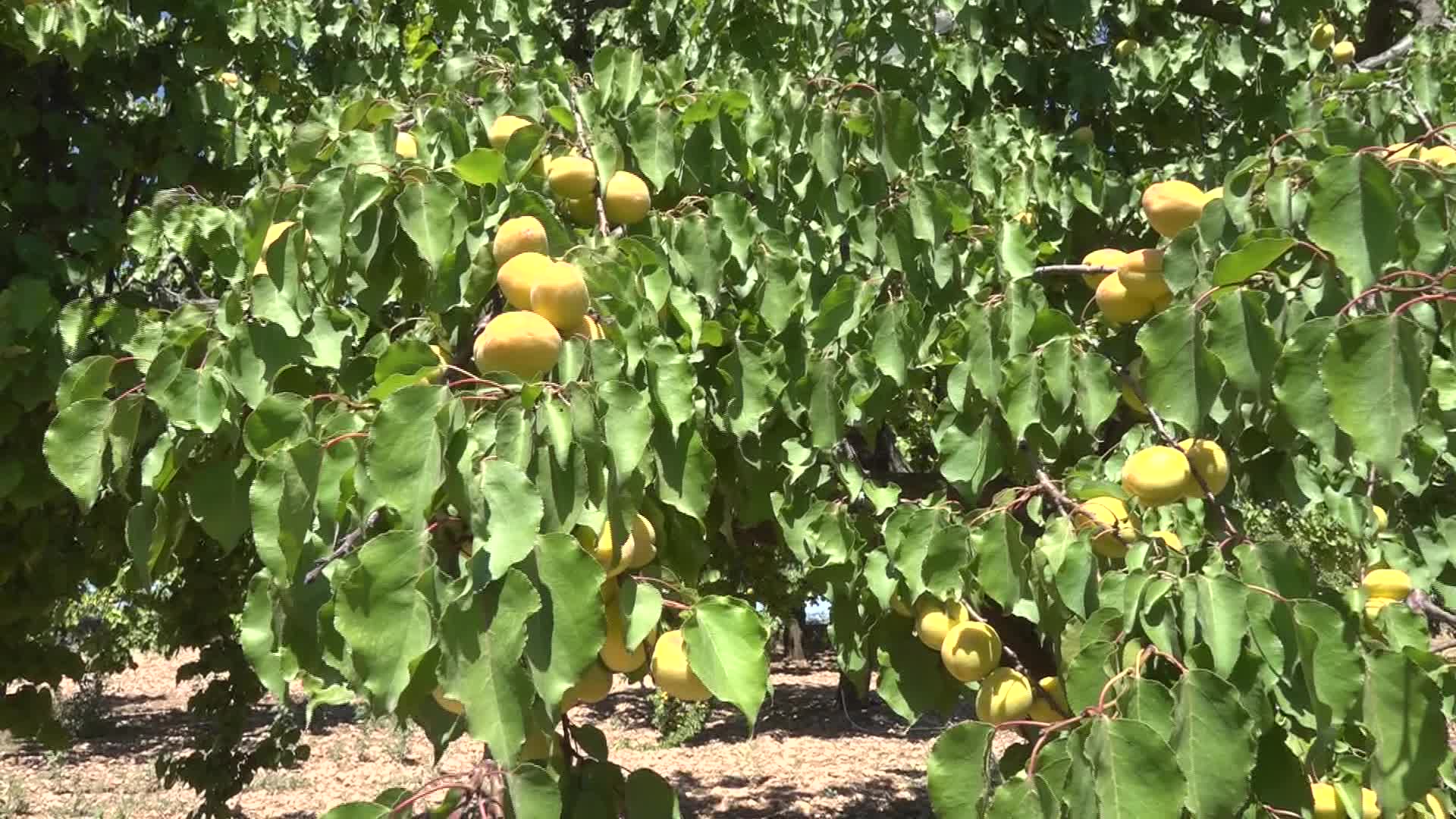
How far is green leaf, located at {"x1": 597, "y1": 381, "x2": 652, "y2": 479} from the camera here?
43.0 inches

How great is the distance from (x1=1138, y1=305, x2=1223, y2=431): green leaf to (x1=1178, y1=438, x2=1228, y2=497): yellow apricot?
0.26 m

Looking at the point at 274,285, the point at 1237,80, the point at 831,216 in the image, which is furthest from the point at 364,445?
the point at 1237,80

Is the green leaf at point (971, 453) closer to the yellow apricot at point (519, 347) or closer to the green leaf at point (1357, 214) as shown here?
the green leaf at point (1357, 214)

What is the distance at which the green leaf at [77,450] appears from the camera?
4.37 feet

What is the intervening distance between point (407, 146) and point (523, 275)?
0.56 metres

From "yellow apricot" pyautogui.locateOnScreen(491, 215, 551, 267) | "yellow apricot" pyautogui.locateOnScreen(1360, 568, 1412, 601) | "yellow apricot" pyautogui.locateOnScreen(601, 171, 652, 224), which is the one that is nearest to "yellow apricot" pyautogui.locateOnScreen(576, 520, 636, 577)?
"yellow apricot" pyautogui.locateOnScreen(491, 215, 551, 267)

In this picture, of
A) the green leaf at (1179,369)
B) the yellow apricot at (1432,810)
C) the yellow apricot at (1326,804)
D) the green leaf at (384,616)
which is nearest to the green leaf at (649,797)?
the green leaf at (384,616)

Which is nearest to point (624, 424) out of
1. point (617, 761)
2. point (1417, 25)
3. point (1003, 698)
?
point (1003, 698)

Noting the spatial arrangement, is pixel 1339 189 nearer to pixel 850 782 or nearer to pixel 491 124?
pixel 491 124

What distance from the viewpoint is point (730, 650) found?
1120 millimetres

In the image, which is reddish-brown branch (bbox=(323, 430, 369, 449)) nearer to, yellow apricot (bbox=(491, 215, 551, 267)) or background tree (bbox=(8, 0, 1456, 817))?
background tree (bbox=(8, 0, 1456, 817))

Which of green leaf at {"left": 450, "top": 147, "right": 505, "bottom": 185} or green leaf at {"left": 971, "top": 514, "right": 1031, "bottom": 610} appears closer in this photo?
green leaf at {"left": 450, "top": 147, "right": 505, "bottom": 185}

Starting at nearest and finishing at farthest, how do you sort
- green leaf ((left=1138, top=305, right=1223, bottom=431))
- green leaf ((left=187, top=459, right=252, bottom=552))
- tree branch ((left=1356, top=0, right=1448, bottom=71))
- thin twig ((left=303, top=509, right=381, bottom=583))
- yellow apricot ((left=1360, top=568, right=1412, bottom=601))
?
thin twig ((left=303, top=509, right=381, bottom=583)) → green leaf ((left=1138, top=305, right=1223, bottom=431)) → green leaf ((left=187, top=459, right=252, bottom=552)) → yellow apricot ((left=1360, top=568, right=1412, bottom=601)) → tree branch ((left=1356, top=0, right=1448, bottom=71))

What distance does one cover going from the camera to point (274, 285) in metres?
1.38
